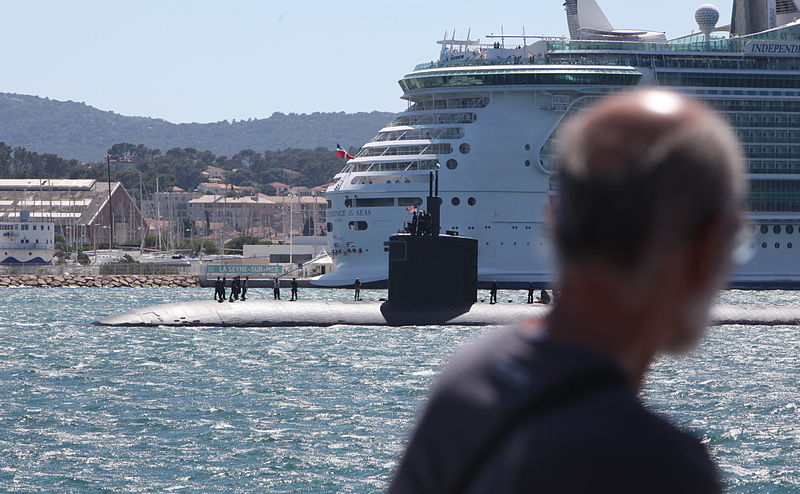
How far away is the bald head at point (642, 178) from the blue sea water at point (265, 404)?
971cm

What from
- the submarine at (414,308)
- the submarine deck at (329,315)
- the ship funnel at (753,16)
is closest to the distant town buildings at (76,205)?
the ship funnel at (753,16)

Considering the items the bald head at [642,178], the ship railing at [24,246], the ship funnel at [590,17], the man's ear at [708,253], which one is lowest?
the ship railing at [24,246]

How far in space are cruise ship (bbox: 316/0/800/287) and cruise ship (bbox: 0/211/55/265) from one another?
29629 mm

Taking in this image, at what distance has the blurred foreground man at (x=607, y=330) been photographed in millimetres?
1153

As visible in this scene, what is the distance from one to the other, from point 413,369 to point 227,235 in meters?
123

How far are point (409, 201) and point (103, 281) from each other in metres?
22.3

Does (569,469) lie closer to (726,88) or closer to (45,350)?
(45,350)

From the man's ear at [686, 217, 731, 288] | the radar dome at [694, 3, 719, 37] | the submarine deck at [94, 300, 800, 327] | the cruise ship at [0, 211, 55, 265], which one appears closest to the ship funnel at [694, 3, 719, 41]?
the radar dome at [694, 3, 719, 37]

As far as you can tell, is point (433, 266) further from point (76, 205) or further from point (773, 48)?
point (76, 205)

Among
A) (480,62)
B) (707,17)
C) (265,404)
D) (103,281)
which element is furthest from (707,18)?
(265,404)

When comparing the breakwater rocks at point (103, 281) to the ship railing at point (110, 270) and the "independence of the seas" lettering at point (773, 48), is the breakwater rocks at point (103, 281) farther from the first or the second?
the "independence of the seas" lettering at point (773, 48)

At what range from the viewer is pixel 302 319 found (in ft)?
95.2

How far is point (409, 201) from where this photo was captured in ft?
160

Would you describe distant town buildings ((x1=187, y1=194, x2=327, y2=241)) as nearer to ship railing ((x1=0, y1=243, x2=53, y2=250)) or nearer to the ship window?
ship railing ((x1=0, y1=243, x2=53, y2=250))
